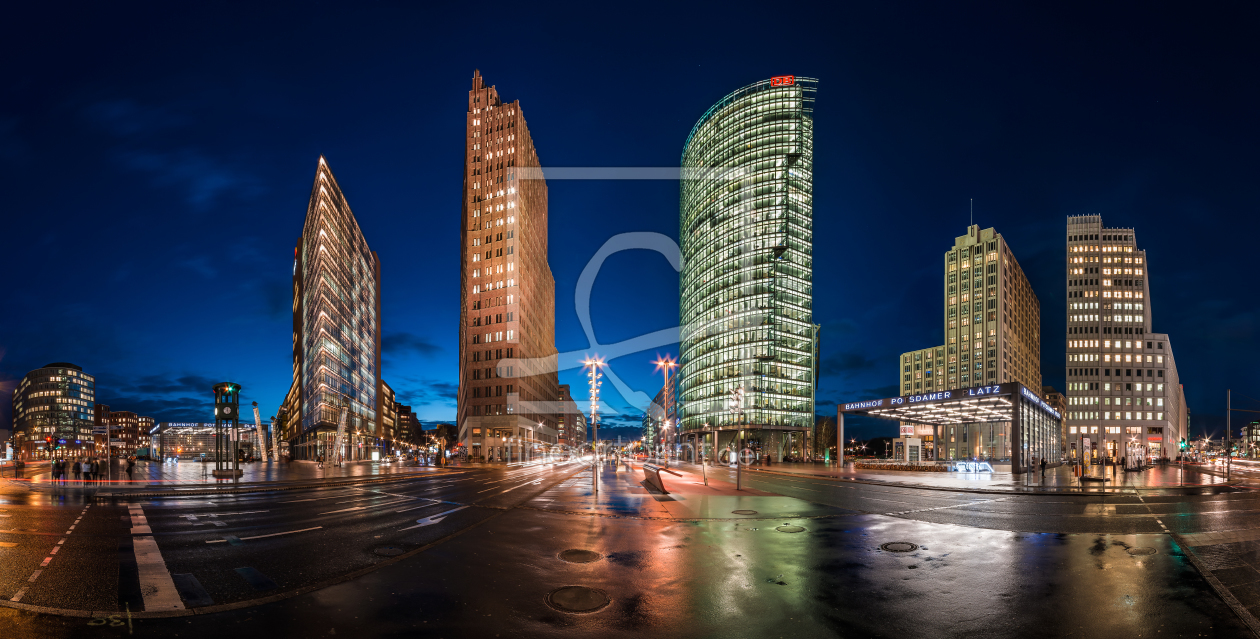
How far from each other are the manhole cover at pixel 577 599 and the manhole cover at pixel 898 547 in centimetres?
763

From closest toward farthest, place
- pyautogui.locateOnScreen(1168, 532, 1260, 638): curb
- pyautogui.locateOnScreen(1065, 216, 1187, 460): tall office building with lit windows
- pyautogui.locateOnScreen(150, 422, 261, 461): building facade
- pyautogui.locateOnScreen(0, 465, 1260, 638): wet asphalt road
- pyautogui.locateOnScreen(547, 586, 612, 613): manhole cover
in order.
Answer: pyautogui.locateOnScreen(0, 465, 1260, 638): wet asphalt road
pyautogui.locateOnScreen(1168, 532, 1260, 638): curb
pyautogui.locateOnScreen(547, 586, 612, 613): manhole cover
pyautogui.locateOnScreen(150, 422, 261, 461): building facade
pyautogui.locateOnScreen(1065, 216, 1187, 460): tall office building with lit windows

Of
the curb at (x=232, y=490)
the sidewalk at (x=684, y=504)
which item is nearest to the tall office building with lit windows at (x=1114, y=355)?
the sidewalk at (x=684, y=504)

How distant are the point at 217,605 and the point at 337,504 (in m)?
16.6

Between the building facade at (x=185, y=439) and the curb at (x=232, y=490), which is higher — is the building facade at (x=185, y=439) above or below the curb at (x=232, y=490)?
below

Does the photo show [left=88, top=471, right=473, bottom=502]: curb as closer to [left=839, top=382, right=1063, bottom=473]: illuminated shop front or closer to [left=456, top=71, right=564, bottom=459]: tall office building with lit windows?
[left=839, top=382, right=1063, bottom=473]: illuminated shop front

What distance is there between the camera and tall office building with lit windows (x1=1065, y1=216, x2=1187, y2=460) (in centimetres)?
15525

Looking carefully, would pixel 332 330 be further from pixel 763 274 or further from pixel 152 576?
pixel 152 576

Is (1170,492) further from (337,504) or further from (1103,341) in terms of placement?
(1103,341)

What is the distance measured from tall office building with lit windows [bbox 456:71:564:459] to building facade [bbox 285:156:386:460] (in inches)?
864

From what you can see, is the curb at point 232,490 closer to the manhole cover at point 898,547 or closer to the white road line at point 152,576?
the white road line at point 152,576

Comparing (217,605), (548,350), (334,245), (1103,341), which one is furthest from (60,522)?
(1103,341)

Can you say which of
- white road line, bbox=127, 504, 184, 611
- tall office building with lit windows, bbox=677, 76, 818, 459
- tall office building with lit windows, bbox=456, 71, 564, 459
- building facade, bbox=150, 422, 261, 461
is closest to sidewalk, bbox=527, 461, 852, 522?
white road line, bbox=127, 504, 184, 611

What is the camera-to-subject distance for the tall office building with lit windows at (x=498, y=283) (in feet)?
399

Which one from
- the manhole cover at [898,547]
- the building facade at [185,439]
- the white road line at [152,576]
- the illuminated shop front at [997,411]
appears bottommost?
the building facade at [185,439]
